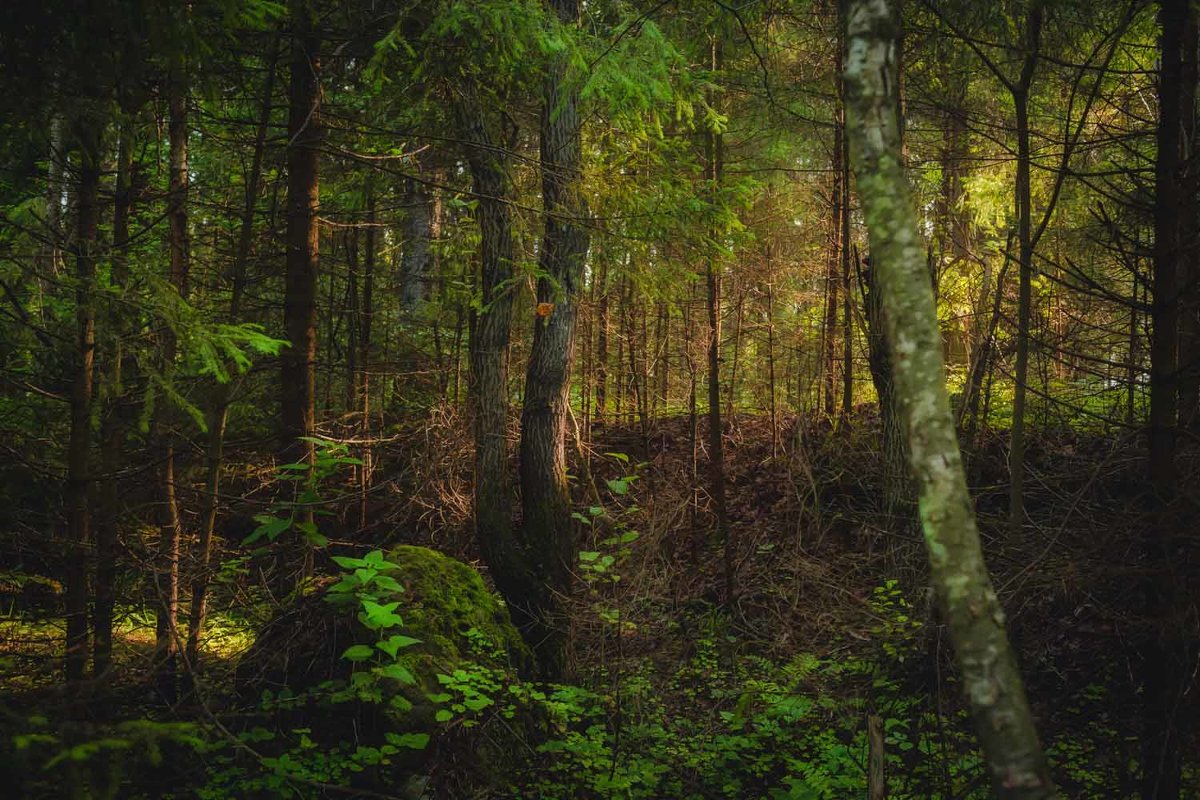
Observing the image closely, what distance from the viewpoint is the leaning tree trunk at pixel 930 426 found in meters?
2.34

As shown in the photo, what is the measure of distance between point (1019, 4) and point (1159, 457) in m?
3.83

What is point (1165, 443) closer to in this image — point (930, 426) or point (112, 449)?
point (930, 426)

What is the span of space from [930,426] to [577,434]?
21.5 feet

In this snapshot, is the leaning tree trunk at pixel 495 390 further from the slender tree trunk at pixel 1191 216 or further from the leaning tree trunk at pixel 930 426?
the slender tree trunk at pixel 1191 216

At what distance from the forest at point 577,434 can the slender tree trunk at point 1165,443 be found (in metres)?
0.02

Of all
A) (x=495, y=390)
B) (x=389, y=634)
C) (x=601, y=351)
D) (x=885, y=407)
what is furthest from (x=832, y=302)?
(x=389, y=634)

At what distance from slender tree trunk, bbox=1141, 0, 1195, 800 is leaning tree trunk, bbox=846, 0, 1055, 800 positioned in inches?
71.7

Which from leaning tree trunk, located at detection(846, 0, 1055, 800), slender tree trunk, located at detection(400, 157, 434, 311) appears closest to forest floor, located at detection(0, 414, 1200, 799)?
leaning tree trunk, located at detection(846, 0, 1055, 800)

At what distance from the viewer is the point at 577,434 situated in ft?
29.1

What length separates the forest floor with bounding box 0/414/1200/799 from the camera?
4.12 meters

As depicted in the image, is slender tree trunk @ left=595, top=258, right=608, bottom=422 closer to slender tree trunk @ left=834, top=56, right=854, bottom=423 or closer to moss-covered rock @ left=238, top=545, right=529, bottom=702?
slender tree trunk @ left=834, top=56, right=854, bottom=423

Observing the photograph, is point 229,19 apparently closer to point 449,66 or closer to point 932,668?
point 449,66

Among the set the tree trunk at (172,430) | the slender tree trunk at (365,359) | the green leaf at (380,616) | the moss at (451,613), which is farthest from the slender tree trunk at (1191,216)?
the slender tree trunk at (365,359)

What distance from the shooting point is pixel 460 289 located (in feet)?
30.7
